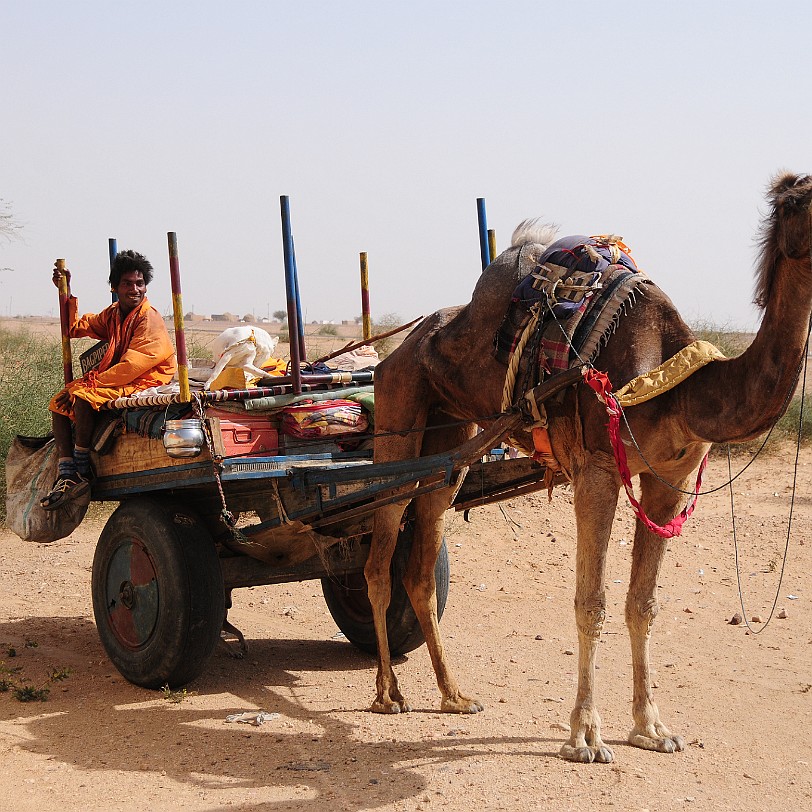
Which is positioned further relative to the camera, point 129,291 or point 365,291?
point 365,291

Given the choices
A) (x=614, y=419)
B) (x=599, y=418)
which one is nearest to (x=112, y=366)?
(x=599, y=418)

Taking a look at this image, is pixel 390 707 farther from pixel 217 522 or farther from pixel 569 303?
pixel 569 303

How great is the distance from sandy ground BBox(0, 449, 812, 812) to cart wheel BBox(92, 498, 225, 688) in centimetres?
20

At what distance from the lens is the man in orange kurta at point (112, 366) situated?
20.6 feet

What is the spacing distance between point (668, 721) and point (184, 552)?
2.82 meters

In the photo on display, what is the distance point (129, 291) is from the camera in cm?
664

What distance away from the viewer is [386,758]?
500 centimetres

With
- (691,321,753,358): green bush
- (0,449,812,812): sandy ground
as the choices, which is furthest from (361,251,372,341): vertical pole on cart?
(691,321,753,358): green bush

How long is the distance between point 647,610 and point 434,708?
1487 mm

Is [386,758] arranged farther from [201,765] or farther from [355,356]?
[355,356]

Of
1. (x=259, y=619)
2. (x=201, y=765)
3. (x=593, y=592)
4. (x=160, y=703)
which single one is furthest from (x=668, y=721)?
(x=259, y=619)

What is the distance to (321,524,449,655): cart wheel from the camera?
673 cm

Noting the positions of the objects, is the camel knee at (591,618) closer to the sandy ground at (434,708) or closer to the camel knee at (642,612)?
the camel knee at (642,612)

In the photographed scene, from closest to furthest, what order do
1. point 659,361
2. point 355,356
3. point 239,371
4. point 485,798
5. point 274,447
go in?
point 485,798, point 659,361, point 274,447, point 239,371, point 355,356
